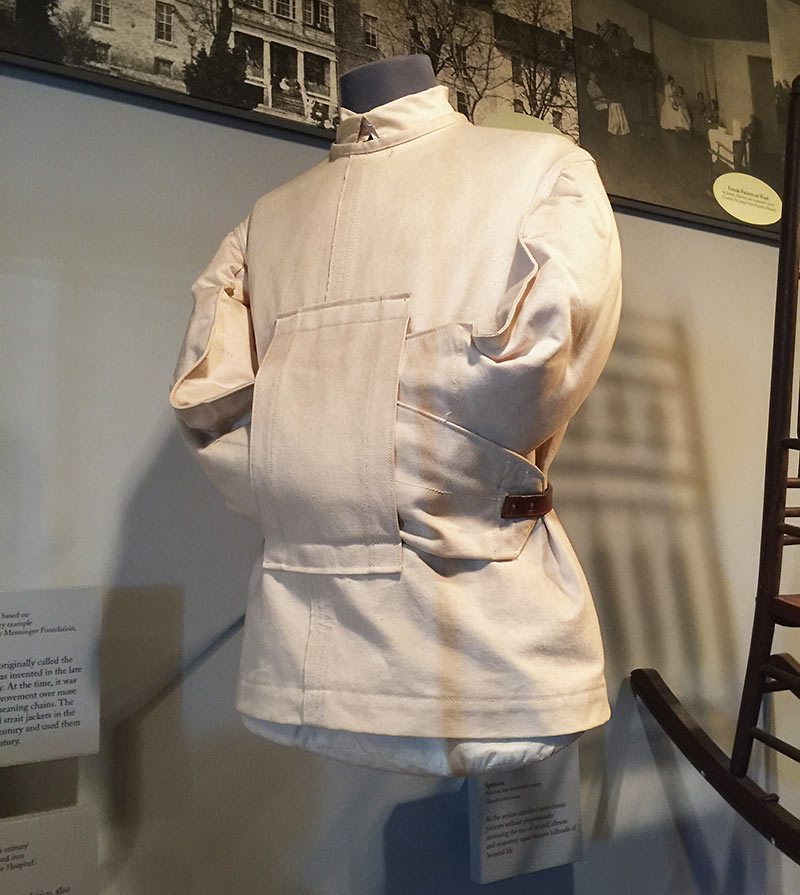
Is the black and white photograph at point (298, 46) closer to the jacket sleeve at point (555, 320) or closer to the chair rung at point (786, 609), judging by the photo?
the jacket sleeve at point (555, 320)

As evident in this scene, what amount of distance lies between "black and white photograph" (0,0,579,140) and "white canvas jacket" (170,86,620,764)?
1.48 feet

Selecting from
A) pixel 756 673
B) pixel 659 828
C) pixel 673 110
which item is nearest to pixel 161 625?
pixel 756 673

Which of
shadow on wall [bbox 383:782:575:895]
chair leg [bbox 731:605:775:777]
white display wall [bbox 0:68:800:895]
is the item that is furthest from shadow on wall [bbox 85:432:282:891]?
chair leg [bbox 731:605:775:777]

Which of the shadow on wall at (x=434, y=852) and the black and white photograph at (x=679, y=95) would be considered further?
the black and white photograph at (x=679, y=95)

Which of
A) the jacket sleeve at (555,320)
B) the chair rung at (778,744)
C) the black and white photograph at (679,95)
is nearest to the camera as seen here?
the jacket sleeve at (555,320)

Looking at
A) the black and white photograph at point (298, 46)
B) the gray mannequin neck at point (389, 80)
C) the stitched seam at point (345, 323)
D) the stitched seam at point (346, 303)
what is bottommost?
the stitched seam at point (345, 323)

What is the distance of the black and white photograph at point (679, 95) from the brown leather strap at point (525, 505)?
2.75ft

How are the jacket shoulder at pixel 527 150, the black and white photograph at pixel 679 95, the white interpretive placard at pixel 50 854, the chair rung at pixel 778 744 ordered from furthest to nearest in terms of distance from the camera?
the black and white photograph at pixel 679 95 → the chair rung at pixel 778 744 → the white interpretive placard at pixel 50 854 → the jacket shoulder at pixel 527 150

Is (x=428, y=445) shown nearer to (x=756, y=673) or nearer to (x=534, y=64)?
(x=756, y=673)

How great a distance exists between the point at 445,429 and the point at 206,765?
0.60m

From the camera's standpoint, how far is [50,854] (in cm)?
83

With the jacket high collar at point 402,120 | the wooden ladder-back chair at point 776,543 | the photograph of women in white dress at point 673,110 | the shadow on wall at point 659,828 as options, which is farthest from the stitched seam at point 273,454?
the photograph of women in white dress at point 673,110

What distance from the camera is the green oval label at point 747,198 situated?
147 centimetres

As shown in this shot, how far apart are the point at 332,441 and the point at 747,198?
3.88 feet
